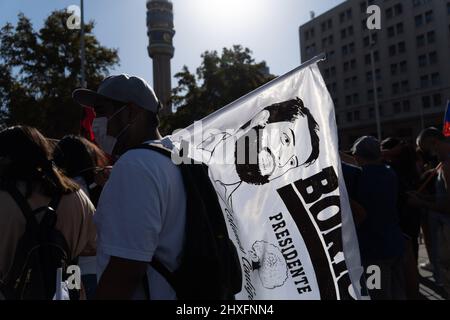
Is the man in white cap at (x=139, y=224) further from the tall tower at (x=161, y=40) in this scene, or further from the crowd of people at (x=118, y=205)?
the tall tower at (x=161, y=40)

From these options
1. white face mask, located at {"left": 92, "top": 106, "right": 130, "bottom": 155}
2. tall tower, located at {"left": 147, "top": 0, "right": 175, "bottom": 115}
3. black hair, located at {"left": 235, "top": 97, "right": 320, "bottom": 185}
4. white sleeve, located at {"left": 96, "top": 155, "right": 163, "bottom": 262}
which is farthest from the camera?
tall tower, located at {"left": 147, "top": 0, "right": 175, "bottom": 115}

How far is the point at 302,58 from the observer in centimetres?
6738

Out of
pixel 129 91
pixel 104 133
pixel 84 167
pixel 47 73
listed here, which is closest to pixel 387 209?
pixel 84 167

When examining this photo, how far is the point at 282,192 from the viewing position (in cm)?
259

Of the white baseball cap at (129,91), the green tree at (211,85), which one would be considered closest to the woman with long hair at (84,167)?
the white baseball cap at (129,91)

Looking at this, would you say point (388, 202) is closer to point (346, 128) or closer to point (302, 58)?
point (346, 128)

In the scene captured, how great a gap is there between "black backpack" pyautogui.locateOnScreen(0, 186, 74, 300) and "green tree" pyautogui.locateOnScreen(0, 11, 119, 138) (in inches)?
808

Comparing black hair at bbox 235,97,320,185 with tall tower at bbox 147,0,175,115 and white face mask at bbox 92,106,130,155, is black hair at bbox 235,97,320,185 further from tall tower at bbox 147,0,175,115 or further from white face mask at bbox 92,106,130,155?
tall tower at bbox 147,0,175,115

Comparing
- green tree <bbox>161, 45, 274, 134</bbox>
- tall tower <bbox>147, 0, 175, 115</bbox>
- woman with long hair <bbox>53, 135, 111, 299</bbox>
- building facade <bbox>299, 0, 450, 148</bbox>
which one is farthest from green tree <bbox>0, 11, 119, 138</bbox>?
tall tower <bbox>147, 0, 175, 115</bbox>

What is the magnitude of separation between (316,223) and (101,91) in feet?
4.45

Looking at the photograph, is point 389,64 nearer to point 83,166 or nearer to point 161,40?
point 161,40

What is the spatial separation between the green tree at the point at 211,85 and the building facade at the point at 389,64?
64.1 ft

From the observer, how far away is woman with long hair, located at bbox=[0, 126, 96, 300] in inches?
93.1
